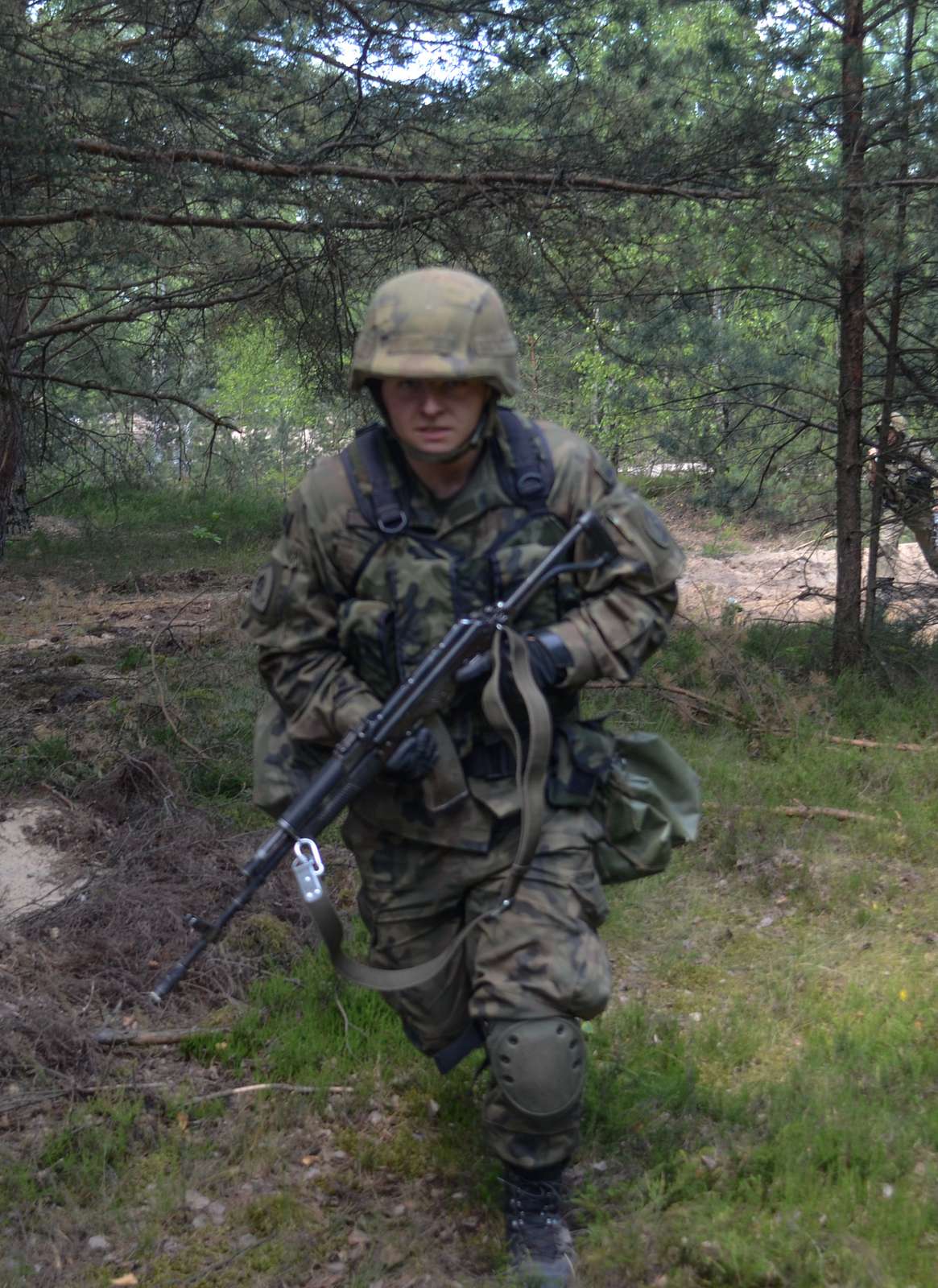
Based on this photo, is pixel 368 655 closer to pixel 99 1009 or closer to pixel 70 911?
pixel 99 1009

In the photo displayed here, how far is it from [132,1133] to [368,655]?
1564 mm

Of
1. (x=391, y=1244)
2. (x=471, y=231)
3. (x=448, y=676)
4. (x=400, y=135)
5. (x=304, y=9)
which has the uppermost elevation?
(x=304, y=9)

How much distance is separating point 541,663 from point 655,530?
433 mm

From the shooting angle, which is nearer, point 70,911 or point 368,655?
point 368,655

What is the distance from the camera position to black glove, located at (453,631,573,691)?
309 centimetres

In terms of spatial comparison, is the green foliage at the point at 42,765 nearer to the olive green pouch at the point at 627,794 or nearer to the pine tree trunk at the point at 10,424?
the pine tree trunk at the point at 10,424

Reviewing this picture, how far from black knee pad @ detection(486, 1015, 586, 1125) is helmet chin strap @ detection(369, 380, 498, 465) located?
4.21ft

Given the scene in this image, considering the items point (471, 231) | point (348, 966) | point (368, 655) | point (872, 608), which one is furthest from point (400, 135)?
point (348, 966)

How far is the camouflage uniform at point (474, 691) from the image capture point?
3.08 metres

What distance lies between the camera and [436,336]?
3.04 meters

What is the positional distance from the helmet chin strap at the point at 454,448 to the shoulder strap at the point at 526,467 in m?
0.07

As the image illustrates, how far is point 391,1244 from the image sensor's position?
328 cm

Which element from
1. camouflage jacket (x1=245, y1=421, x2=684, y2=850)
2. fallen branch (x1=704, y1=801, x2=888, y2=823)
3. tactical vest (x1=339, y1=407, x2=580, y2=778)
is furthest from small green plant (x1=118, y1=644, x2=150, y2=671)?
tactical vest (x1=339, y1=407, x2=580, y2=778)

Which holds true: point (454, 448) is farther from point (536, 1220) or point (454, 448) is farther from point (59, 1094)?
point (59, 1094)
